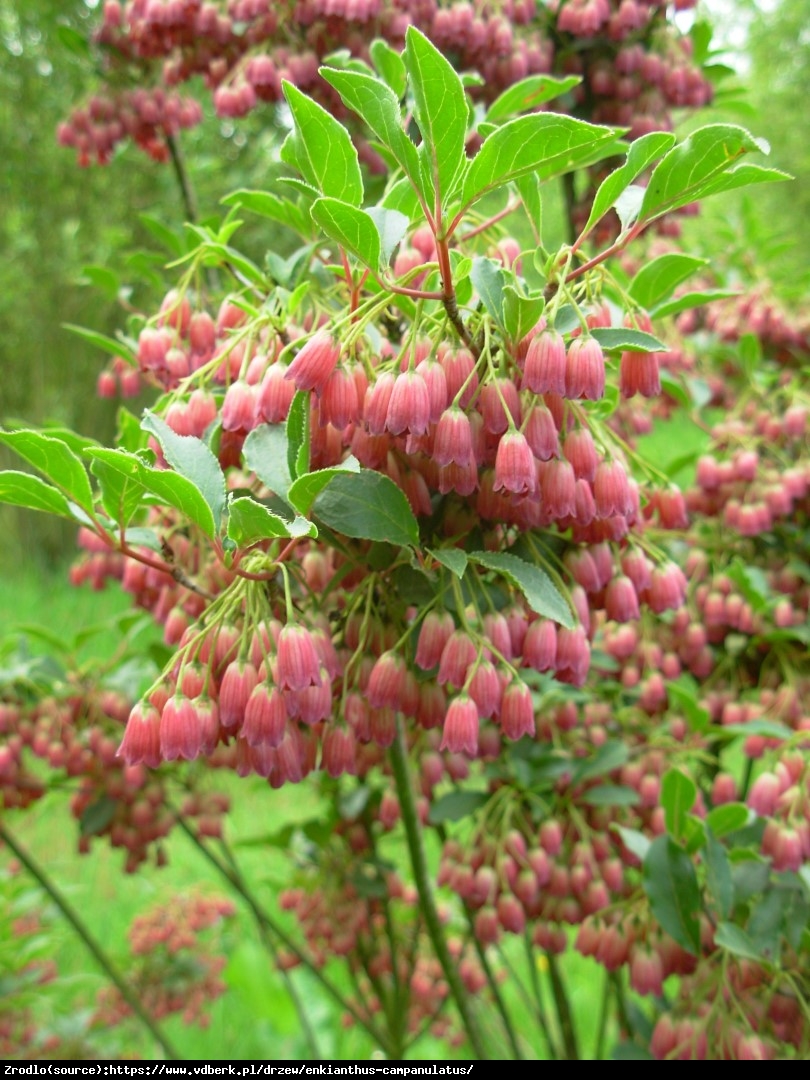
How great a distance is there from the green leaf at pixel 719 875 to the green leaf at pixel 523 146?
93cm

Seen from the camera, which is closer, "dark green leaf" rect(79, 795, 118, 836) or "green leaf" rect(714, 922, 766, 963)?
"green leaf" rect(714, 922, 766, 963)

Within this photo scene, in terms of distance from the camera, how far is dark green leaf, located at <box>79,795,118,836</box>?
182cm

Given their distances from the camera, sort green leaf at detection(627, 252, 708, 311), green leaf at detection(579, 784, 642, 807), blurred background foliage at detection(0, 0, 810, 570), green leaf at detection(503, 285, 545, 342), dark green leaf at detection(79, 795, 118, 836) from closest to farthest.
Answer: green leaf at detection(503, 285, 545, 342) < green leaf at detection(627, 252, 708, 311) < green leaf at detection(579, 784, 642, 807) < dark green leaf at detection(79, 795, 118, 836) < blurred background foliage at detection(0, 0, 810, 570)

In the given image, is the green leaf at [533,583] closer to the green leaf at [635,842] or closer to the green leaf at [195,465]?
the green leaf at [195,465]

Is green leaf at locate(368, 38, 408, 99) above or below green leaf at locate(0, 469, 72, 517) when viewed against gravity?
above

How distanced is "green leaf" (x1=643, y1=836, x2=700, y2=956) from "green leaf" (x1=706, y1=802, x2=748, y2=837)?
7 cm

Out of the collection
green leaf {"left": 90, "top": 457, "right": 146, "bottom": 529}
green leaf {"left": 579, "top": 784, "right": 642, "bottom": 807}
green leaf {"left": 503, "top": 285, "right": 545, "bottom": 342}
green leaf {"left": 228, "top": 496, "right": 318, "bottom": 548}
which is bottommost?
green leaf {"left": 579, "top": 784, "right": 642, "bottom": 807}

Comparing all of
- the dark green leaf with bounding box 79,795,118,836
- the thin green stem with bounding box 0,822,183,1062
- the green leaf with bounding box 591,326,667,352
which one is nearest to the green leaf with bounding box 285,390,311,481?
the green leaf with bounding box 591,326,667,352

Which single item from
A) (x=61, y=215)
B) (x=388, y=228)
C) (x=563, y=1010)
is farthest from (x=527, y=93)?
(x=61, y=215)

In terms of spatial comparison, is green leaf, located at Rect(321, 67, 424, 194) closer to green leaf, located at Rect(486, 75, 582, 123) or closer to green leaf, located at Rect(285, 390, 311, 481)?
green leaf, located at Rect(285, 390, 311, 481)

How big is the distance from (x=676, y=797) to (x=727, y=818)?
4.4 inches

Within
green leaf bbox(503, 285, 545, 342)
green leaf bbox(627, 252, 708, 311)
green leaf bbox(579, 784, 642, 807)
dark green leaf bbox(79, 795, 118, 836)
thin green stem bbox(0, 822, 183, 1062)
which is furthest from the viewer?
thin green stem bbox(0, 822, 183, 1062)

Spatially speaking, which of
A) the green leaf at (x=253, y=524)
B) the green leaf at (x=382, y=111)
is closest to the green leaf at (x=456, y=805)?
the green leaf at (x=253, y=524)
